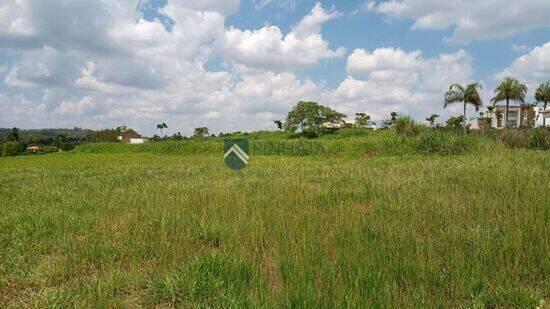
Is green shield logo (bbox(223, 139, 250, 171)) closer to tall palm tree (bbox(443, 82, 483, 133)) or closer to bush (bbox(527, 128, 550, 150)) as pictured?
bush (bbox(527, 128, 550, 150))

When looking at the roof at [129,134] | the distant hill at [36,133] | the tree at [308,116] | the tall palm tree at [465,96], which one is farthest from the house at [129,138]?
the tall palm tree at [465,96]

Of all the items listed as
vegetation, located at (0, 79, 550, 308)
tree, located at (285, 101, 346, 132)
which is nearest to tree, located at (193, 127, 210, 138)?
tree, located at (285, 101, 346, 132)

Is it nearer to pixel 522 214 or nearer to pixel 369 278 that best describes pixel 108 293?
pixel 369 278

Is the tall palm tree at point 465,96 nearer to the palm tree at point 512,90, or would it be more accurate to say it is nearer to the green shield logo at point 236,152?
the palm tree at point 512,90

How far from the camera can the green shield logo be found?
13563mm

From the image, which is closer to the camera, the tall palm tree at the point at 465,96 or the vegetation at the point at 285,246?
the vegetation at the point at 285,246

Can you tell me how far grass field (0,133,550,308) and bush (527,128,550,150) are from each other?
1828cm

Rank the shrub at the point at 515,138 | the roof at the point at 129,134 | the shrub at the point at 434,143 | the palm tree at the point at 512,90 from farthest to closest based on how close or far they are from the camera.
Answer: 1. the roof at the point at 129,134
2. the palm tree at the point at 512,90
3. the shrub at the point at 515,138
4. the shrub at the point at 434,143

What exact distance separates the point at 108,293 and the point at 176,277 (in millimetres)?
616

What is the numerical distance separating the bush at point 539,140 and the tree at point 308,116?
27314 mm

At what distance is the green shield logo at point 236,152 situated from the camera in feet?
44.5

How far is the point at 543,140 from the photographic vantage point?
78.6 ft

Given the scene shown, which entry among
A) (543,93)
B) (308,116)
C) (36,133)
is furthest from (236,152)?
(36,133)

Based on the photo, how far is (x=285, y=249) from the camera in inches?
185
